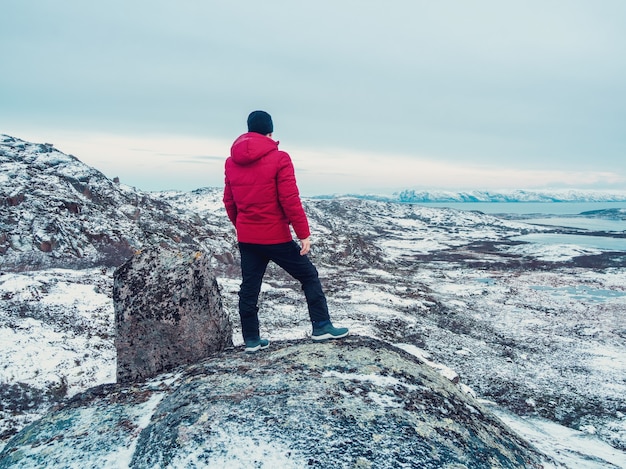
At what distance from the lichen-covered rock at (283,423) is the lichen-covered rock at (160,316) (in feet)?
2.00

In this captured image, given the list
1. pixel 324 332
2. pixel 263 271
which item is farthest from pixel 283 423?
pixel 263 271

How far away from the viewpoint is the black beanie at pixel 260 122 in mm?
6625

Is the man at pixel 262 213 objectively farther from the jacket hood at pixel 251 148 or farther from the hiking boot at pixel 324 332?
the hiking boot at pixel 324 332

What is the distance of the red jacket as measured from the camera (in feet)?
21.1

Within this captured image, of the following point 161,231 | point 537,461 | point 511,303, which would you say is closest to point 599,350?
point 511,303

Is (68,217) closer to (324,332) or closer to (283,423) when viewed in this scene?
(324,332)

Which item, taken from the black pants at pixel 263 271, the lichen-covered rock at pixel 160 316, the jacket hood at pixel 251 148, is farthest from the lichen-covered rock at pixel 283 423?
the jacket hood at pixel 251 148

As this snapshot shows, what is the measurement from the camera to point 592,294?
119 feet

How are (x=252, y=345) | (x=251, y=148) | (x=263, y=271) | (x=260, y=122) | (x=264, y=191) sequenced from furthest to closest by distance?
(x=252, y=345) < (x=263, y=271) < (x=260, y=122) < (x=264, y=191) < (x=251, y=148)

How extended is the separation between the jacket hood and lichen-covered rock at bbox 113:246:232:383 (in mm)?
2590

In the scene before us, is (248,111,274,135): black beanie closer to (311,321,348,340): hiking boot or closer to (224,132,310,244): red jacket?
(224,132,310,244): red jacket

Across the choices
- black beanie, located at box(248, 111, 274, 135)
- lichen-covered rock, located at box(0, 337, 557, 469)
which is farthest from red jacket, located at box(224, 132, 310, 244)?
lichen-covered rock, located at box(0, 337, 557, 469)

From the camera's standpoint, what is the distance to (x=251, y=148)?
6406 mm

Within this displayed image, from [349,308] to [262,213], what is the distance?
16800 mm
